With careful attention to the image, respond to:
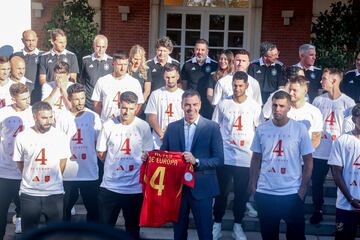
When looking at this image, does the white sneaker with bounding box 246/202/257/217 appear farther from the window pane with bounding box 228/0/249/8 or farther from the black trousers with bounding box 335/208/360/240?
the window pane with bounding box 228/0/249/8

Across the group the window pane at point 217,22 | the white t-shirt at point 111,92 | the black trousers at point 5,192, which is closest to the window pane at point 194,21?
the window pane at point 217,22

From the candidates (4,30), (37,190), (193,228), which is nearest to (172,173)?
(37,190)

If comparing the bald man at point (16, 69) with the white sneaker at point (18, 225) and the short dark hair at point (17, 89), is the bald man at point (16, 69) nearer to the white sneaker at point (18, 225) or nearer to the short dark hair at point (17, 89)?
the short dark hair at point (17, 89)

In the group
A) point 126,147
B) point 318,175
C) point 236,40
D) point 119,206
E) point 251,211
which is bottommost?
point 251,211

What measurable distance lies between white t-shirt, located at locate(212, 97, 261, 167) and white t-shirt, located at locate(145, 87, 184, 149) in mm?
594

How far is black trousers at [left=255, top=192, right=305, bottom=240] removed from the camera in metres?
5.19

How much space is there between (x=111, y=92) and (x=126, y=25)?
751 cm

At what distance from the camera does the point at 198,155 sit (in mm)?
5336

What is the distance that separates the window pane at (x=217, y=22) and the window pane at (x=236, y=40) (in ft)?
1.24

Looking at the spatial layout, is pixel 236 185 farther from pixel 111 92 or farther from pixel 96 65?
pixel 96 65

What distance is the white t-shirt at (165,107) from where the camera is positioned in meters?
6.63

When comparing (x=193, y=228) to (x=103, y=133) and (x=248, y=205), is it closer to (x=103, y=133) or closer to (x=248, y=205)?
(x=248, y=205)

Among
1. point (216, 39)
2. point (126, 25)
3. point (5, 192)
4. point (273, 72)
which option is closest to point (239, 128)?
point (273, 72)

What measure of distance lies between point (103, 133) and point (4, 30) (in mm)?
3951
